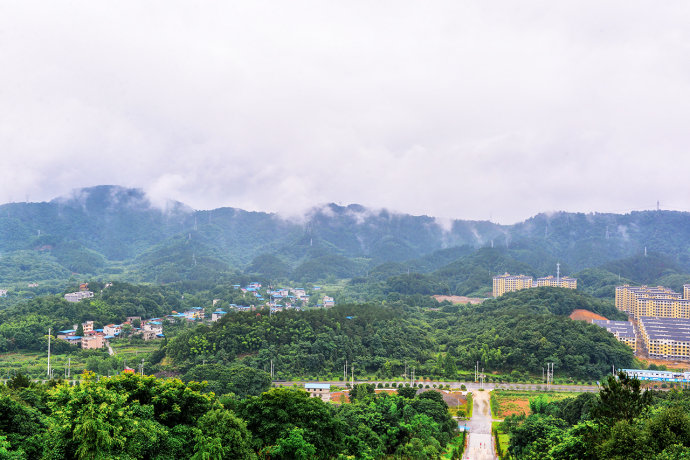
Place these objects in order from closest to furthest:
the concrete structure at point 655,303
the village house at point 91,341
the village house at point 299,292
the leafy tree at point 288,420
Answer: the leafy tree at point 288,420
the village house at point 91,341
the concrete structure at point 655,303
the village house at point 299,292

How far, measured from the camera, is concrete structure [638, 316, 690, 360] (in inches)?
1750

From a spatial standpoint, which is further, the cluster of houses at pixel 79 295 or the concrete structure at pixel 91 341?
the cluster of houses at pixel 79 295

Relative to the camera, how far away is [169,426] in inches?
546

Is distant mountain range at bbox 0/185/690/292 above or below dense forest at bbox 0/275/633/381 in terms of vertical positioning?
above

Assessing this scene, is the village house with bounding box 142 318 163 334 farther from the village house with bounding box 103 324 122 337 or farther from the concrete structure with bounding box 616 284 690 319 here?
the concrete structure with bounding box 616 284 690 319

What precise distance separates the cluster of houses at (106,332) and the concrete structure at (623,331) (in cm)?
4879

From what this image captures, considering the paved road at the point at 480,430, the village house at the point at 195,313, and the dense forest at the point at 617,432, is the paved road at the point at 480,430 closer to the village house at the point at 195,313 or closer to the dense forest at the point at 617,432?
the dense forest at the point at 617,432

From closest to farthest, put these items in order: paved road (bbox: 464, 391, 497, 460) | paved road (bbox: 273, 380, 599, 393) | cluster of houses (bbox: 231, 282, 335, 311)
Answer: paved road (bbox: 464, 391, 497, 460) → paved road (bbox: 273, 380, 599, 393) → cluster of houses (bbox: 231, 282, 335, 311)

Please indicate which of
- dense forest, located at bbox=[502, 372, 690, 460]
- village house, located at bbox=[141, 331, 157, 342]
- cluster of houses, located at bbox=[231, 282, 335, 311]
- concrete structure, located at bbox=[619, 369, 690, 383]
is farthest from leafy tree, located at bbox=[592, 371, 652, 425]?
cluster of houses, located at bbox=[231, 282, 335, 311]

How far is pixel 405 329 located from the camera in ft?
152

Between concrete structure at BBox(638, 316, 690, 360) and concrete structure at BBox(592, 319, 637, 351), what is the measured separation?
142 centimetres

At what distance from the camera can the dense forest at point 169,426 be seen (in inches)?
428

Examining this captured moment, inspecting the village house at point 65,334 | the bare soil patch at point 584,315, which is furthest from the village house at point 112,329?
the bare soil patch at point 584,315

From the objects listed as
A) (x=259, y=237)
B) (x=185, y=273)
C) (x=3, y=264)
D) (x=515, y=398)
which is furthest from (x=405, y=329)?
(x=259, y=237)
